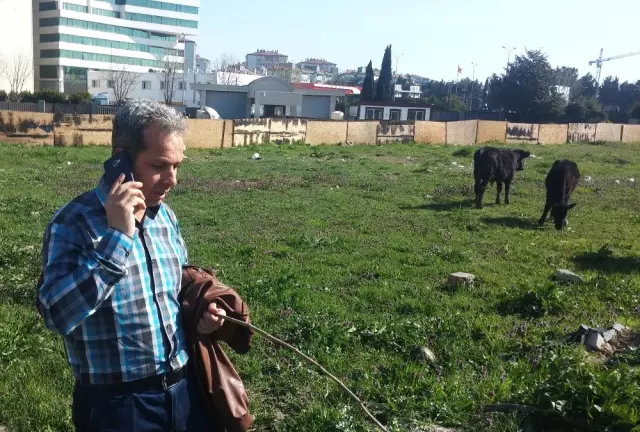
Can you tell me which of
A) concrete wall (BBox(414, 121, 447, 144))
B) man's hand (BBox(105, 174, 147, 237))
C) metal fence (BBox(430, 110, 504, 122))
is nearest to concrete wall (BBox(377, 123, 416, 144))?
concrete wall (BBox(414, 121, 447, 144))

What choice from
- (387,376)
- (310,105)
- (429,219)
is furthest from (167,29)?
(387,376)

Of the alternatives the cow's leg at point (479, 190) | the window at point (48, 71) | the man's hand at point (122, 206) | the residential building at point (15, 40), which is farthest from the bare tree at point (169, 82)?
the man's hand at point (122, 206)

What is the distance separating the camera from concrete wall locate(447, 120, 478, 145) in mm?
35531

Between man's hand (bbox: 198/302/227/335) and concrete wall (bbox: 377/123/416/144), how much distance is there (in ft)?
101

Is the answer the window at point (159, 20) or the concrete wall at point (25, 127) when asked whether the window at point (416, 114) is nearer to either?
the concrete wall at point (25, 127)

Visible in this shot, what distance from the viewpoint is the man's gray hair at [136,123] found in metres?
2.35

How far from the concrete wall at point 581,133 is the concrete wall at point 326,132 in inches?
708

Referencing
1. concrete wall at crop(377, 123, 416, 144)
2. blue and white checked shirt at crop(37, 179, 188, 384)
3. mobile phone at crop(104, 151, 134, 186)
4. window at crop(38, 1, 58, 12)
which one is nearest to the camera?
blue and white checked shirt at crop(37, 179, 188, 384)

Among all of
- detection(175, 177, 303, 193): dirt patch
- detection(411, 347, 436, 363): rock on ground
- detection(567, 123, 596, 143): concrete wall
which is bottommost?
detection(411, 347, 436, 363): rock on ground

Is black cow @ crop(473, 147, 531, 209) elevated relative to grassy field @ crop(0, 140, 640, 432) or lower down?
elevated

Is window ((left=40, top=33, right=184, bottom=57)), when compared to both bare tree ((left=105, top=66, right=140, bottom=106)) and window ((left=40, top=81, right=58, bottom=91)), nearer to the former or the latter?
window ((left=40, top=81, right=58, bottom=91))

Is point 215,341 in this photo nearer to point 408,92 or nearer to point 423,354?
point 423,354

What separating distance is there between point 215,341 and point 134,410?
19.7 inches

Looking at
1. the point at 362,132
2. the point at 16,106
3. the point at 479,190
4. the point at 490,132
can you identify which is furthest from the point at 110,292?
the point at 16,106
